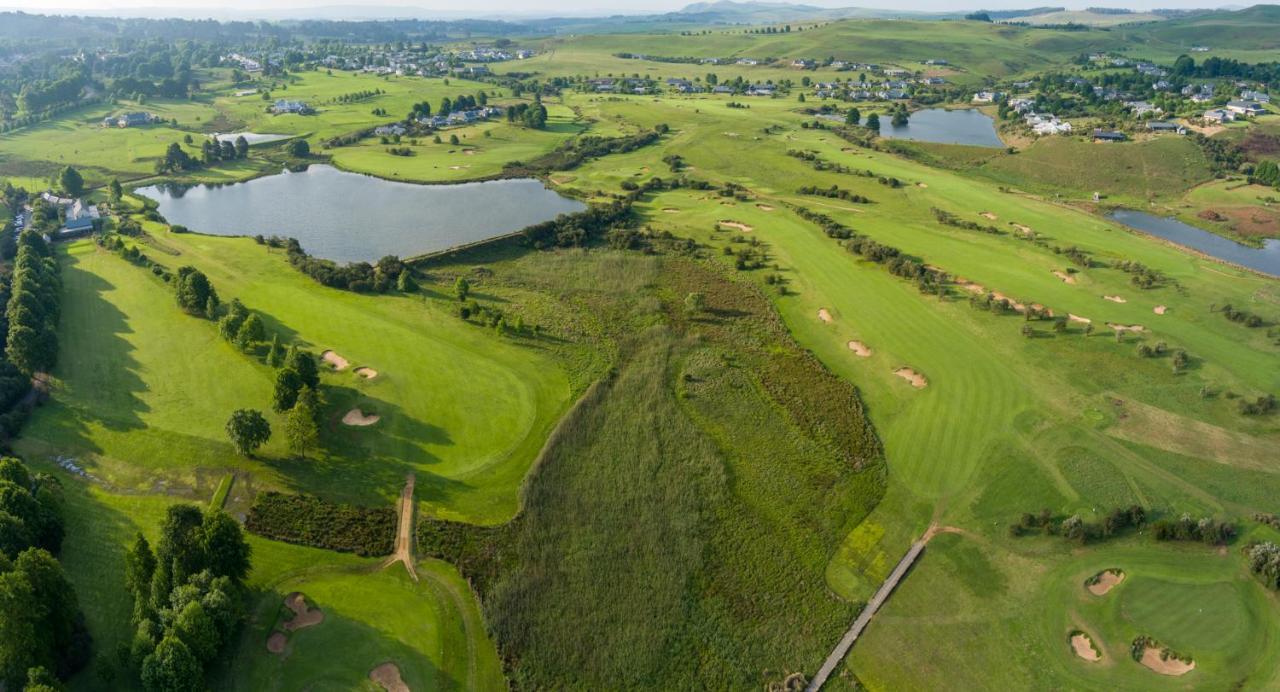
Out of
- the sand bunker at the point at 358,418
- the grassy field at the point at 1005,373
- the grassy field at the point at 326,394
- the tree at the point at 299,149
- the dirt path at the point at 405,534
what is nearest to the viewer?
the dirt path at the point at 405,534

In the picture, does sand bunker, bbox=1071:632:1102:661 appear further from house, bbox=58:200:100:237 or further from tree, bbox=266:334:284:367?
house, bbox=58:200:100:237

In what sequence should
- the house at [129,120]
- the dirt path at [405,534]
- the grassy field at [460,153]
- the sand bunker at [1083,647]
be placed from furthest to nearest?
1. the house at [129,120]
2. the grassy field at [460,153]
3. the dirt path at [405,534]
4. the sand bunker at [1083,647]

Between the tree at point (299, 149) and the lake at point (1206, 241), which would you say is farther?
the tree at point (299, 149)

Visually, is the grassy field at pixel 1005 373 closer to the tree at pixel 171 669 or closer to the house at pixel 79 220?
the tree at pixel 171 669

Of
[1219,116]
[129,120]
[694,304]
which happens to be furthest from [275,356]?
[1219,116]

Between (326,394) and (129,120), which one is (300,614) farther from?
(129,120)

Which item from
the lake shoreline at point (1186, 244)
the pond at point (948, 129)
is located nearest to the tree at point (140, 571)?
the lake shoreline at point (1186, 244)

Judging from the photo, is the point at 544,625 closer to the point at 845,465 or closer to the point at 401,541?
the point at 401,541

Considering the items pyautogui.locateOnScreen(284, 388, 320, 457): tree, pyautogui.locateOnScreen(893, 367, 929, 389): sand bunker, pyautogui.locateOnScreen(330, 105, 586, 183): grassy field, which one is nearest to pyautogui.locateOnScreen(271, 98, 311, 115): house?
pyautogui.locateOnScreen(330, 105, 586, 183): grassy field
